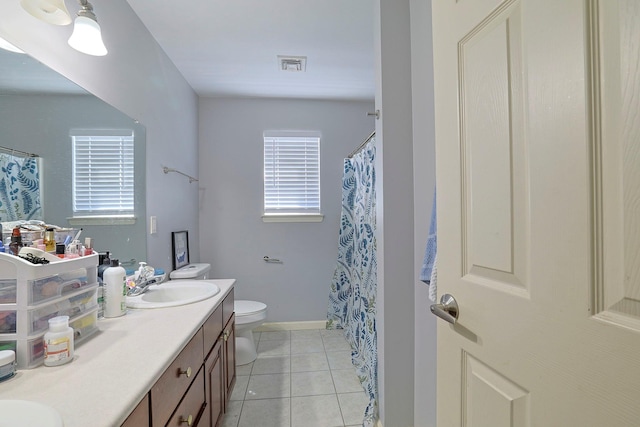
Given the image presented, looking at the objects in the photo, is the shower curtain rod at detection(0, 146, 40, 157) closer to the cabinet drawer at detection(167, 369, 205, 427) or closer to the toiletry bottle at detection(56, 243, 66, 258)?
the toiletry bottle at detection(56, 243, 66, 258)

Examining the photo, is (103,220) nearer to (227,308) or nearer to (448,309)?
(227,308)

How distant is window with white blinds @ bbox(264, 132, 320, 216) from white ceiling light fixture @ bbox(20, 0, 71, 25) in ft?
6.33

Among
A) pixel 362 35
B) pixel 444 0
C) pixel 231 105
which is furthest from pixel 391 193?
pixel 231 105

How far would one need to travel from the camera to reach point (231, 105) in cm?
278

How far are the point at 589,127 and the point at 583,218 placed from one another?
0.47 feet

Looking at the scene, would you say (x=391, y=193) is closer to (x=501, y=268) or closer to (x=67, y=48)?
(x=501, y=268)

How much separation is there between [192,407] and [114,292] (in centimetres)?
57

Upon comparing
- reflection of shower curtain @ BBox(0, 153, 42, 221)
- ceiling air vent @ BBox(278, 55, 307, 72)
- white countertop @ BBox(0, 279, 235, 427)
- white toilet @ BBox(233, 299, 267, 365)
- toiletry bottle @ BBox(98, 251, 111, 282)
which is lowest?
white toilet @ BBox(233, 299, 267, 365)

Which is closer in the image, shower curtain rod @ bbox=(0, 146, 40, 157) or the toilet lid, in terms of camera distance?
shower curtain rod @ bbox=(0, 146, 40, 157)

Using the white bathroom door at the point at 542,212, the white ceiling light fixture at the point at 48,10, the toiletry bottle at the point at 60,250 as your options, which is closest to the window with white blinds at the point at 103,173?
the toiletry bottle at the point at 60,250

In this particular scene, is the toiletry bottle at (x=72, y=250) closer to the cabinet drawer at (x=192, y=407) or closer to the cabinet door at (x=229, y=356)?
the cabinet drawer at (x=192, y=407)

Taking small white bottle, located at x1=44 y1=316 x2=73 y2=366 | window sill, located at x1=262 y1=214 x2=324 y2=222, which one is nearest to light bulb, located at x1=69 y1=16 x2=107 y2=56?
small white bottle, located at x1=44 y1=316 x2=73 y2=366

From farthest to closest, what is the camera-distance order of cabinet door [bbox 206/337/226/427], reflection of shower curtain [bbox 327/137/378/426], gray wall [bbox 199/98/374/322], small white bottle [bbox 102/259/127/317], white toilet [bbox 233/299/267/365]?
gray wall [bbox 199/98/374/322] → white toilet [bbox 233/299/267/365] → reflection of shower curtain [bbox 327/137/378/426] → cabinet door [bbox 206/337/226/427] → small white bottle [bbox 102/259/127/317]

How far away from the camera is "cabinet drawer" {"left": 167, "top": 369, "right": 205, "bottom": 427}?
90cm
